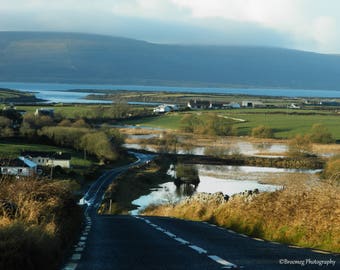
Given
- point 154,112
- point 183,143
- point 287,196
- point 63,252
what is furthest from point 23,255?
point 154,112

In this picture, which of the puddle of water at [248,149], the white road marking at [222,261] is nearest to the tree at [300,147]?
the puddle of water at [248,149]

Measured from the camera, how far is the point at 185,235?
14406 millimetres

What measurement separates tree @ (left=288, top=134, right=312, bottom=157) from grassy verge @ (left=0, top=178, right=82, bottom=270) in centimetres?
7497

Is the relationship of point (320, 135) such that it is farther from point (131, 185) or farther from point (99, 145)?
point (131, 185)

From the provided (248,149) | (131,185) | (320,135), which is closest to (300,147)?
(248,149)

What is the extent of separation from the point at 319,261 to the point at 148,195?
52441 mm

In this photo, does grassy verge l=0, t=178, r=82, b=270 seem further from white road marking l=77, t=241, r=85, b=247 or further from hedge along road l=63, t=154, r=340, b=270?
hedge along road l=63, t=154, r=340, b=270

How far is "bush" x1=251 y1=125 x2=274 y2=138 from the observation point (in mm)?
109938

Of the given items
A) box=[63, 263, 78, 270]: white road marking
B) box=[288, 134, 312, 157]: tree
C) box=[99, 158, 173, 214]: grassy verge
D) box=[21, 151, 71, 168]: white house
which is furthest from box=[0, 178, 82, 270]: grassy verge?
box=[288, 134, 312, 157]: tree

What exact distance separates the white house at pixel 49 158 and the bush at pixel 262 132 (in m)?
38.8

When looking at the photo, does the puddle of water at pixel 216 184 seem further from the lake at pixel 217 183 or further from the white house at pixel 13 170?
the white house at pixel 13 170

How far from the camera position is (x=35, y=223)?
1123 cm

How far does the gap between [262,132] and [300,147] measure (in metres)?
19.4

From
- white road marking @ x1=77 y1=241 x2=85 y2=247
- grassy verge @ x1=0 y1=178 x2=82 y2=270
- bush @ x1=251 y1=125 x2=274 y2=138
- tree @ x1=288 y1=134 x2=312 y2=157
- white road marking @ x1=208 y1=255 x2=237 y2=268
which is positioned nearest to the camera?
grassy verge @ x1=0 y1=178 x2=82 y2=270
